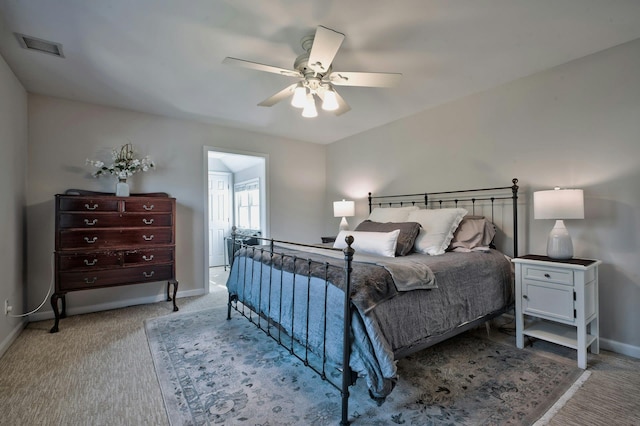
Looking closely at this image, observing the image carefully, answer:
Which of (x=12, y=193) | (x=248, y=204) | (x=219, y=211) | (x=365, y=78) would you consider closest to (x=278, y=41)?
(x=365, y=78)

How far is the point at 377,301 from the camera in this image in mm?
1696

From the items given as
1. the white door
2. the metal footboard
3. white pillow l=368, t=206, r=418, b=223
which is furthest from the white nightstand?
the white door

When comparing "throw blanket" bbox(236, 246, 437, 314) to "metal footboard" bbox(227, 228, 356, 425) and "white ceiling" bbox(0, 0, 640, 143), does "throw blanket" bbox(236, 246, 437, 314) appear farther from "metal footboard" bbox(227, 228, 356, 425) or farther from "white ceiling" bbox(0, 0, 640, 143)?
"white ceiling" bbox(0, 0, 640, 143)

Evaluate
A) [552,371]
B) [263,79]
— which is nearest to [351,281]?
[552,371]

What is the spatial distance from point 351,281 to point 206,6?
6.35 feet

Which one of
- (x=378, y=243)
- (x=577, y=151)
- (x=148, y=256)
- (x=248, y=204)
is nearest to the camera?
(x=577, y=151)

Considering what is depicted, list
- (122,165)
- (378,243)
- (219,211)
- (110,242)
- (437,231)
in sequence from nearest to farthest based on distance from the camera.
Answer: (378,243) → (437,231) → (110,242) → (122,165) → (219,211)

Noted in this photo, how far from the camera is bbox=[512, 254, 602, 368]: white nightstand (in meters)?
2.16

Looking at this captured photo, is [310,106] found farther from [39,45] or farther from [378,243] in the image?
[39,45]

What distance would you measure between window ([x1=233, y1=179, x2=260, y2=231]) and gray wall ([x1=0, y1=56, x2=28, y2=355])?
3191 mm

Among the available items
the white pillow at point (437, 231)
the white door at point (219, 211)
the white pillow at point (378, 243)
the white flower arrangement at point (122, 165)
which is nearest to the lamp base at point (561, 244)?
the white pillow at point (437, 231)

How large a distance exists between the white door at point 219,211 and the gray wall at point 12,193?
141 inches

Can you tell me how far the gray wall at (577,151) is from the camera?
7.67 feet

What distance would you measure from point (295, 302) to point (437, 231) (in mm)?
1618
